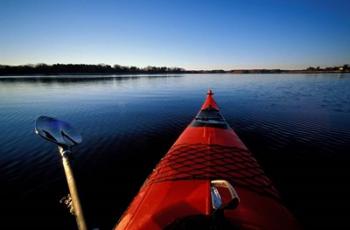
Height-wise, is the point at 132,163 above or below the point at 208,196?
below

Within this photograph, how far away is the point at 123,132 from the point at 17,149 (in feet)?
17.7

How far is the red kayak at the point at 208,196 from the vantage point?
7.38 feet

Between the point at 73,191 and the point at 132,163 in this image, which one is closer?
the point at 73,191

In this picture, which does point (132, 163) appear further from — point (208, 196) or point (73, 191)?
point (73, 191)

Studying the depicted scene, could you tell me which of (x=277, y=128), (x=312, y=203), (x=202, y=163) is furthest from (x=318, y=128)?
(x=202, y=163)

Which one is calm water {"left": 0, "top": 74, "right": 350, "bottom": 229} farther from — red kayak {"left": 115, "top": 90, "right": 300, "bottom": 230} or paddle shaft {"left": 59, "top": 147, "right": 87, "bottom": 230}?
paddle shaft {"left": 59, "top": 147, "right": 87, "bottom": 230}

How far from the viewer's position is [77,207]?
167 cm

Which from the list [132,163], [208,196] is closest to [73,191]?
[208,196]

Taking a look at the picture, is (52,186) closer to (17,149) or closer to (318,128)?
(17,149)

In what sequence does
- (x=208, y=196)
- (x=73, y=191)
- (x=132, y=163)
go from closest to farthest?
1. (x=73, y=191)
2. (x=208, y=196)
3. (x=132, y=163)

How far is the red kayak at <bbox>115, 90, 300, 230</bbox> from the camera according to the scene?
2.25 meters

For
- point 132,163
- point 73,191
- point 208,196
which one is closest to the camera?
point 73,191

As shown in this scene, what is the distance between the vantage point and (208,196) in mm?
2762

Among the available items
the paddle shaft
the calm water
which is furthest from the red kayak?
the calm water
